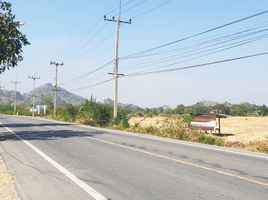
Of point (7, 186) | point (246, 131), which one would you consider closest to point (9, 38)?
point (7, 186)

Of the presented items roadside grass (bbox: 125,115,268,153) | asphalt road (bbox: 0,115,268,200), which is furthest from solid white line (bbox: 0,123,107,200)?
roadside grass (bbox: 125,115,268,153)

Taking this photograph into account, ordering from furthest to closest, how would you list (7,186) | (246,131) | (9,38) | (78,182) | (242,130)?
(242,130), (246,131), (9,38), (78,182), (7,186)

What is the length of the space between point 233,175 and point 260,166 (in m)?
1.59

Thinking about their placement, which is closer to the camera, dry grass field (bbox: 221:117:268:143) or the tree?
the tree

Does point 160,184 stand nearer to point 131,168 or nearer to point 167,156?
point 131,168

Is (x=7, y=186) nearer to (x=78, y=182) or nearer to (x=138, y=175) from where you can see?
(x=78, y=182)

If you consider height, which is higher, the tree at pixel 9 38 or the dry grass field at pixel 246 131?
the tree at pixel 9 38

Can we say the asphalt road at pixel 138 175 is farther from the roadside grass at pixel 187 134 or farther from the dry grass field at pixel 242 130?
the dry grass field at pixel 242 130

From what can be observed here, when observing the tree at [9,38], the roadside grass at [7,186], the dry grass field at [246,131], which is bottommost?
the dry grass field at [246,131]

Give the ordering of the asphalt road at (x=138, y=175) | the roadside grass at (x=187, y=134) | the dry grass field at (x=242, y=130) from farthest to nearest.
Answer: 1. the dry grass field at (x=242, y=130)
2. the roadside grass at (x=187, y=134)
3. the asphalt road at (x=138, y=175)

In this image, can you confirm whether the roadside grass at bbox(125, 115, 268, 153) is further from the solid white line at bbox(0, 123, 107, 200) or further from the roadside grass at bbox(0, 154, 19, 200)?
the roadside grass at bbox(0, 154, 19, 200)

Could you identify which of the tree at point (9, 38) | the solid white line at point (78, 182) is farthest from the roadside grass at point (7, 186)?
the tree at point (9, 38)

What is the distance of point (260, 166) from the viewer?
8.01m

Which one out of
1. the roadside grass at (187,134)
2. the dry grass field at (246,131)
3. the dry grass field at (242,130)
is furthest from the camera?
the dry grass field at (246,131)
